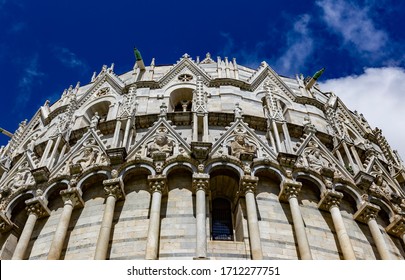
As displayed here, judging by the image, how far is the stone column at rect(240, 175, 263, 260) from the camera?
11.7 metres

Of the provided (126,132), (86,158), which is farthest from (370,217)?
(86,158)

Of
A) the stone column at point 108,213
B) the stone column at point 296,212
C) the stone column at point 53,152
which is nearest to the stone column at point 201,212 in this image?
the stone column at point 108,213

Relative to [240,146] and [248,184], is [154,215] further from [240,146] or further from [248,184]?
[240,146]

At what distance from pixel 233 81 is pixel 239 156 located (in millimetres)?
8166

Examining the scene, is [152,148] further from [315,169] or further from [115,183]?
[315,169]

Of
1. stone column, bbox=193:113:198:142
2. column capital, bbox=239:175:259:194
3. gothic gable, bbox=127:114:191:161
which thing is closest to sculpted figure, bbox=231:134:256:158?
column capital, bbox=239:175:259:194

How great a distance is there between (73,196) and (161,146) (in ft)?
12.2

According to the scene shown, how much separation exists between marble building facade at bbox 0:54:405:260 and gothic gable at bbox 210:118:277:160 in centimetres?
4

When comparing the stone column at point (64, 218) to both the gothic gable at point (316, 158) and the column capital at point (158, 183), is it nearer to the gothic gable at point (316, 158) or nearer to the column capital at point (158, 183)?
the column capital at point (158, 183)

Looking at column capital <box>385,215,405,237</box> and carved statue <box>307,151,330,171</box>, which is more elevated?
carved statue <box>307,151,330,171</box>

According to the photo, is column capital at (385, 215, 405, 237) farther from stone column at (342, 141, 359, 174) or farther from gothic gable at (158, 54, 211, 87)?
gothic gable at (158, 54, 211, 87)

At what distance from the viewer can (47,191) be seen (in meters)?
14.7

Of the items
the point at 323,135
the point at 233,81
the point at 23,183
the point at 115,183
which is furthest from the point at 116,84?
the point at 323,135
